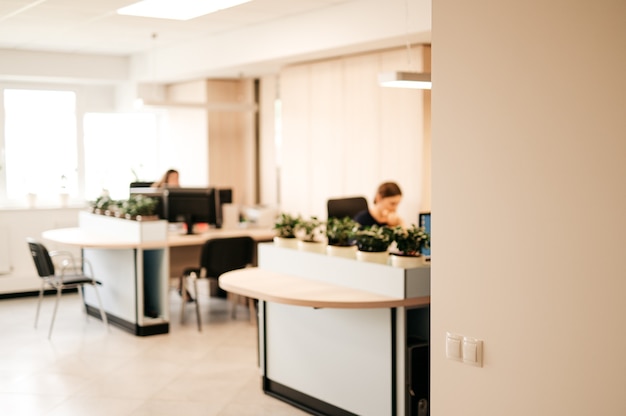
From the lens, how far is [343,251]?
205 inches

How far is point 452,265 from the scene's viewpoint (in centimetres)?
312

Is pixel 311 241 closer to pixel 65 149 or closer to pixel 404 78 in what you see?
pixel 404 78

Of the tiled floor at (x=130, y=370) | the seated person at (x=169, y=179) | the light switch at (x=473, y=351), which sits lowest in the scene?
the tiled floor at (x=130, y=370)

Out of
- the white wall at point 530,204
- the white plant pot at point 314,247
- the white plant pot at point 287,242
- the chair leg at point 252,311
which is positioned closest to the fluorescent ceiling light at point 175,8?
the white plant pot at point 287,242

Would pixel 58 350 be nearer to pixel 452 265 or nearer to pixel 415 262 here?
pixel 415 262

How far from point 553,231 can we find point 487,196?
1.01 feet

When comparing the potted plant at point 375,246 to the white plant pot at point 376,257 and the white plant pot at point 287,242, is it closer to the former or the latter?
the white plant pot at point 376,257

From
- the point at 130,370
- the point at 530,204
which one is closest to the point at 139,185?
the point at 130,370

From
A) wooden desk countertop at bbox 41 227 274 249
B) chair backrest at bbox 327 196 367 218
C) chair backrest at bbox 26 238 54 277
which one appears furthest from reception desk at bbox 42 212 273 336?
chair backrest at bbox 327 196 367 218

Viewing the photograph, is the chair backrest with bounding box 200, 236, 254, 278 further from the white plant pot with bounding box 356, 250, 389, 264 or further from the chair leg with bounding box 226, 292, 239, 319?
the white plant pot with bounding box 356, 250, 389, 264

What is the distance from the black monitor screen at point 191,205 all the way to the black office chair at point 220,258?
73cm

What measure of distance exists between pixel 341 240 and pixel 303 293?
1.79 ft

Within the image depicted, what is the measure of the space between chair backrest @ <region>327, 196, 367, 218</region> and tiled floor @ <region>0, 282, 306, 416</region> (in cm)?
142

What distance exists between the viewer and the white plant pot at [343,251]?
5199 millimetres
